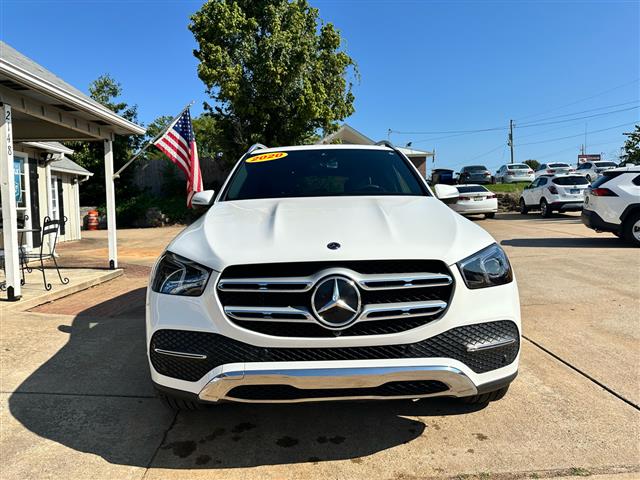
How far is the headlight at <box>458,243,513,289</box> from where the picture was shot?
7.98 ft

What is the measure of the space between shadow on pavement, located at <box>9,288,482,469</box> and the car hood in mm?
811

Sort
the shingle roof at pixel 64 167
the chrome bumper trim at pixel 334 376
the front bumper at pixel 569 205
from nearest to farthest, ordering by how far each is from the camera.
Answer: the chrome bumper trim at pixel 334 376, the shingle roof at pixel 64 167, the front bumper at pixel 569 205

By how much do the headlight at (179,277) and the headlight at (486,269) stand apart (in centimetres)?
129

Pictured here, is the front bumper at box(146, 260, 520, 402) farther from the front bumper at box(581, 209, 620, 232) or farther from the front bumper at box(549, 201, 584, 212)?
the front bumper at box(549, 201, 584, 212)

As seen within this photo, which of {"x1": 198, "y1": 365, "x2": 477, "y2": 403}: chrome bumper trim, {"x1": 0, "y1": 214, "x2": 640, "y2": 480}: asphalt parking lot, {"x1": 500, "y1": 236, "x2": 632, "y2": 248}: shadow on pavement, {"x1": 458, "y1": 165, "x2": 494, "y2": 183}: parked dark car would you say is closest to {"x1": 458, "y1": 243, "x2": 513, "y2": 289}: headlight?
{"x1": 198, "y1": 365, "x2": 477, "y2": 403}: chrome bumper trim

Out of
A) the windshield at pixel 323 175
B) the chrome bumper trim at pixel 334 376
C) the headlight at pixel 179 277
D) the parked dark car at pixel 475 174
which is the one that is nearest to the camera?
the chrome bumper trim at pixel 334 376

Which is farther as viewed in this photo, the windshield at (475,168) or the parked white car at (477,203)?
the windshield at (475,168)

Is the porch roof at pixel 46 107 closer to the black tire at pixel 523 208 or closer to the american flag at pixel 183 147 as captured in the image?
the american flag at pixel 183 147

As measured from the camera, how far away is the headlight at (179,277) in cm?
243

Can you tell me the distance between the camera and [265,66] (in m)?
19.0

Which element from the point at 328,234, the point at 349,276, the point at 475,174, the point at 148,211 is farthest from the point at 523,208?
the point at 349,276

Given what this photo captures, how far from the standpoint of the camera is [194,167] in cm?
1158

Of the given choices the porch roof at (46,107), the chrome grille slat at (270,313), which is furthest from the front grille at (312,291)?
the porch roof at (46,107)

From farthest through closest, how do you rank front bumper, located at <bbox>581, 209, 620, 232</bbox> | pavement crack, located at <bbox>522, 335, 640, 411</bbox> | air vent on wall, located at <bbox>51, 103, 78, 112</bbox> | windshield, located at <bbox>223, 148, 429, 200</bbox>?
1. front bumper, located at <bbox>581, 209, 620, 232</bbox>
2. air vent on wall, located at <bbox>51, 103, 78, 112</bbox>
3. windshield, located at <bbox>223, 148, 429, 200</bbox>
4. pavement crack, located at <bbox>522, 335, 640, 411</bbox>
